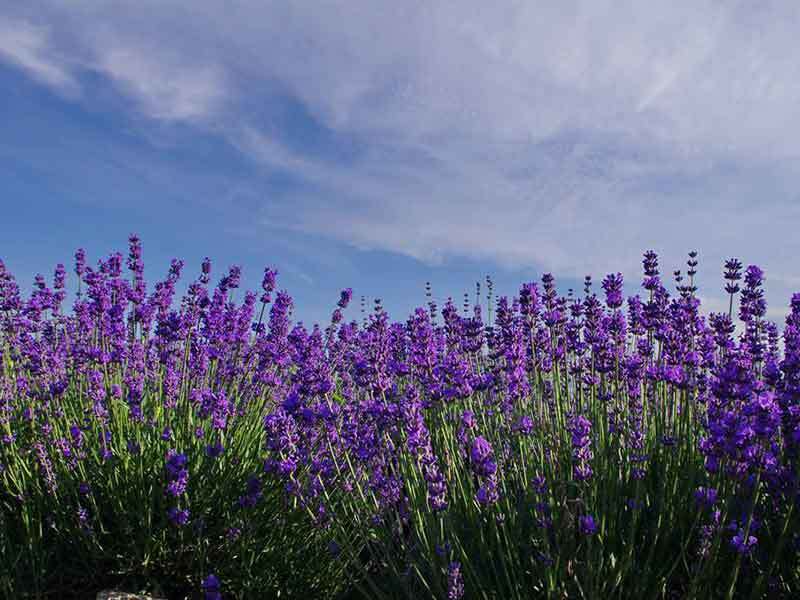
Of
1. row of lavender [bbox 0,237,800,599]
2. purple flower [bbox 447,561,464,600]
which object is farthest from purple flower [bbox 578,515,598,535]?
purple flower [bbox 447,561,464,600]

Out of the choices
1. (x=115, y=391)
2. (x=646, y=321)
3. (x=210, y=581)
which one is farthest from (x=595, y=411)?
(x=115, y=391)

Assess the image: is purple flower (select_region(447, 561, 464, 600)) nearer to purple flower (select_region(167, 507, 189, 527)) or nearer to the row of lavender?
the row of lavender

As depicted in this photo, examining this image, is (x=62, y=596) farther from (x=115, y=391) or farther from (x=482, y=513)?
(x=482, y=513)

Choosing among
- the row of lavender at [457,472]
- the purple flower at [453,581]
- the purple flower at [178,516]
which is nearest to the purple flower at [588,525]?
the row of lavender at [457,472]

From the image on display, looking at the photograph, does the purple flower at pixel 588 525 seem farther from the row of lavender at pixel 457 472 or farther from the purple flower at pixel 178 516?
the purple flower at pixel 178 516

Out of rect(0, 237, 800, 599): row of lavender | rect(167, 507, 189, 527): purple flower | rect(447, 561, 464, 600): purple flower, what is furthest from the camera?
rect(167, 507, 189, 527): purple flower

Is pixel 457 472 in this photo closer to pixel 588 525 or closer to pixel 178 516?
pixel 588 525

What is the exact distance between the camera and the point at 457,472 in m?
3.02

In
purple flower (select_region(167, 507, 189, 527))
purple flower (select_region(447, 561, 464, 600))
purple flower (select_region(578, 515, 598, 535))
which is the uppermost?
purple flower (select_region(578, 515, 598, 535))

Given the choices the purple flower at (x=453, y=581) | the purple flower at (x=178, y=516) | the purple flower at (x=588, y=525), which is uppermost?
the purple flower at (x=588, y=525)

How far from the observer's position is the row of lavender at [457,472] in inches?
99.6

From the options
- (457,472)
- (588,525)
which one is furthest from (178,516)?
(588,525)

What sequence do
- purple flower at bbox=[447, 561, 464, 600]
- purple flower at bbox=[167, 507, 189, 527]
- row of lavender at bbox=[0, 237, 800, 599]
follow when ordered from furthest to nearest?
purple flower at bbox=[167, 507, 189, 527] < row of lavender at bbox=[0, 237, 800, 599] < purple flower at bbox=[447, 561, 464, 600]

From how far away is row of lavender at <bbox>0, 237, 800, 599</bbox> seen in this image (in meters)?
2.53
